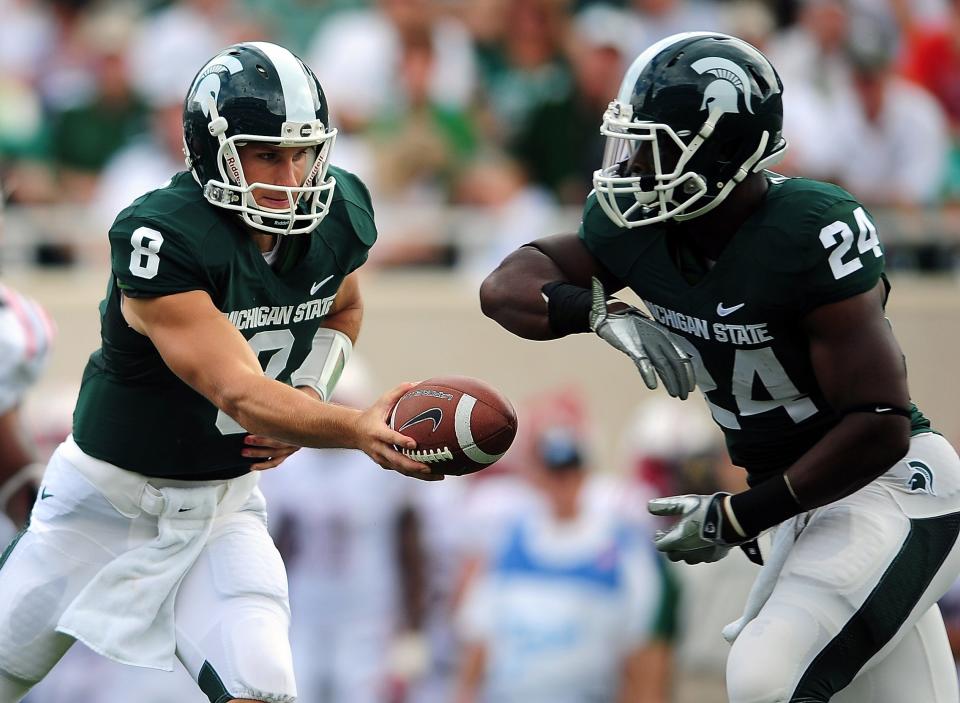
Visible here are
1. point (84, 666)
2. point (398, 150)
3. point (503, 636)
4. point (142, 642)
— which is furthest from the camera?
point (398, 150)

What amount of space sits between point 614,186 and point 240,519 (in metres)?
1.39

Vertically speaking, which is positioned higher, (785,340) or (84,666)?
(785,340)

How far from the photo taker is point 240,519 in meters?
4.65

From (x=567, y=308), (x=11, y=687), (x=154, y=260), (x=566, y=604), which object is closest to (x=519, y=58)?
(x=566, y=604)

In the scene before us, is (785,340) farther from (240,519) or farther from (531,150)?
(531,150)

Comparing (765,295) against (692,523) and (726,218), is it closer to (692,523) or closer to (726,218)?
(726,218)

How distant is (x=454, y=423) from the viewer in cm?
400

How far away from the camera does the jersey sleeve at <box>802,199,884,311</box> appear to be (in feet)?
13.6

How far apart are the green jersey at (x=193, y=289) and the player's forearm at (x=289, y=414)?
34 centimetres

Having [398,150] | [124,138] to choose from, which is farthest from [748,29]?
[124,138]

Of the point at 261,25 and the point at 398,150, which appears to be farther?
the point at 261,25

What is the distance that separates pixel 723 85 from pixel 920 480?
3.81 ft

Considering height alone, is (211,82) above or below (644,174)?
above

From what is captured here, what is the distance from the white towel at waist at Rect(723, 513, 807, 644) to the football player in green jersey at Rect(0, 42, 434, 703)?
1197 mm
